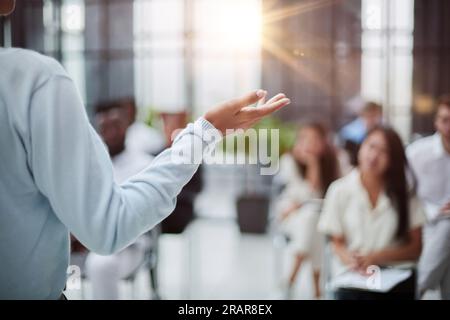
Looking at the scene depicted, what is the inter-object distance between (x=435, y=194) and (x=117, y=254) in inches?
61.9

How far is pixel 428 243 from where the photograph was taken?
1909 mm

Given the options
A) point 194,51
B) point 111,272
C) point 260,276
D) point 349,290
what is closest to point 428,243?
point 349,290

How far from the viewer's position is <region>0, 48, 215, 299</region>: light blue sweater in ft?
2.14

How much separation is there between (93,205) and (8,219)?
0.13 metres

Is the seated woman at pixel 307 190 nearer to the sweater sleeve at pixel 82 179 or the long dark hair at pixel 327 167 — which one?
the long dark hair at pixel 327 167

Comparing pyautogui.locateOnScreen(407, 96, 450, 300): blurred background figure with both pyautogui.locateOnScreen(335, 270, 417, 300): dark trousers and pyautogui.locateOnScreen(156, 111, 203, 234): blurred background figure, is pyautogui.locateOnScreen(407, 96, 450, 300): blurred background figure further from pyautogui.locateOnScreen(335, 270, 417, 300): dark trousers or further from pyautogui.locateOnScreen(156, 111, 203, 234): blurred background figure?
pyautogui.locateOnScreen(156, 111, 203, 234): blurred background figure

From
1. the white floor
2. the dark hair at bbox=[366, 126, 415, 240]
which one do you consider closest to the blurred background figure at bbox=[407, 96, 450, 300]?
the dark hair at bbox=[366, 126, 415, 240]

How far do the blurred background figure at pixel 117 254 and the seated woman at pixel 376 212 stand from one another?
0.92m

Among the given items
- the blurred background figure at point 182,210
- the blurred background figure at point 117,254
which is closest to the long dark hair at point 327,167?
the blurred background figure at point 182,210

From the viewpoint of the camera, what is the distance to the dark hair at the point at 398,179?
2.19 m

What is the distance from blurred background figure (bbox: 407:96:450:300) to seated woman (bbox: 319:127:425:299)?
0.11m

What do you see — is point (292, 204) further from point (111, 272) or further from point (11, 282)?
point (11, 282)

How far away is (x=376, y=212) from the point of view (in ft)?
7.30

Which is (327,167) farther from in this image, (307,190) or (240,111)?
(240,111)
